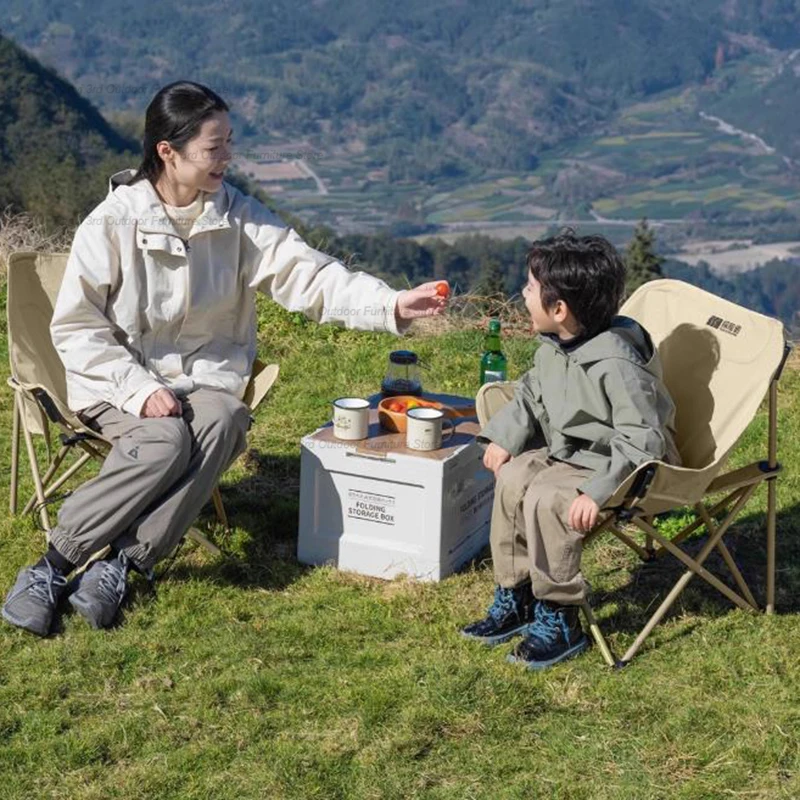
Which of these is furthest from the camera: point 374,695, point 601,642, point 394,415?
point 394,415

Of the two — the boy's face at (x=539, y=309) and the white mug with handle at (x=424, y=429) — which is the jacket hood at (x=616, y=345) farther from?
the white mug with handle at (x=424, y=429)

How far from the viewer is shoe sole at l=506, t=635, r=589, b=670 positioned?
3180 millimetres

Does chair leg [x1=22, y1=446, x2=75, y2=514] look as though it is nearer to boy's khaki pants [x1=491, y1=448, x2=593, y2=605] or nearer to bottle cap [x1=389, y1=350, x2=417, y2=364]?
bottle cap [x1=389, y1=350, x2=417, y2=364]

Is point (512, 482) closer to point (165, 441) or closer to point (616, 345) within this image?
point (616, 345)

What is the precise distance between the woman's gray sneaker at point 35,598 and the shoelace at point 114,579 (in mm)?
133

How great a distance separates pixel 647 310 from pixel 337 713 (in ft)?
5.21

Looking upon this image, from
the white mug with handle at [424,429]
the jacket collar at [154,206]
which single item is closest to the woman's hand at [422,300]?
the white mug with handle at [424,429]

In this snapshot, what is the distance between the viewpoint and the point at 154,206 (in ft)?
12.1

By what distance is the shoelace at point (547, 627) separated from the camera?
3229 mm

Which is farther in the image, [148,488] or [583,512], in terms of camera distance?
[148,488]

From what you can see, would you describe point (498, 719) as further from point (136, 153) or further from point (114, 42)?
point (114, 42)

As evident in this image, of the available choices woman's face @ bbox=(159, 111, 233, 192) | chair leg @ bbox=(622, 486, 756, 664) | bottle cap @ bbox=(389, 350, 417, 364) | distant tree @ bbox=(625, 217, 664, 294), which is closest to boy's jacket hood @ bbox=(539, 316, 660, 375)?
chair leg @ bbox=(622, 486, 756, 664)

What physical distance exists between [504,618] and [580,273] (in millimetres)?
998

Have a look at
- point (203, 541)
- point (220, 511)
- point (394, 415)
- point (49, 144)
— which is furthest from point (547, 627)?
point (49, 144)
